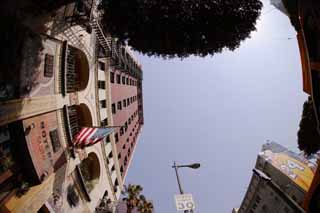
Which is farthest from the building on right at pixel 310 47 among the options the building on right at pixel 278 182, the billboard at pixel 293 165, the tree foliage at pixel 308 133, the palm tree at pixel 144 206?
the billboard at pixel 293 165

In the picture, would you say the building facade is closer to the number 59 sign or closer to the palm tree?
the palm tree

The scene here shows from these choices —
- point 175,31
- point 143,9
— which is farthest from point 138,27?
point 175,31

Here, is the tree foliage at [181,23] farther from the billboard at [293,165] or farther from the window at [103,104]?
the billboard at [293,165]

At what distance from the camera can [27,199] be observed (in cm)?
1077

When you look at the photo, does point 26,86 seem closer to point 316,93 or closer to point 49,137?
point 49,137

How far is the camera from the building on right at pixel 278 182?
85.8ft

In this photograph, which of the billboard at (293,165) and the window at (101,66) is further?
the billboard at (293,165)

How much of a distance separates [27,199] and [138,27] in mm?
11947

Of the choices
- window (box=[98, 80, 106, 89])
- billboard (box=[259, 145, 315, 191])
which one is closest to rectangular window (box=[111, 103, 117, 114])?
window (box=[98, 80, 106, 89])

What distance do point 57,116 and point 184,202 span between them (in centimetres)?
1079

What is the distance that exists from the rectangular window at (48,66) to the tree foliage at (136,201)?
689 inches

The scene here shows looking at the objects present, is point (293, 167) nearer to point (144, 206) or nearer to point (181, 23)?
point (144, 206)

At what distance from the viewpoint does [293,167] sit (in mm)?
29359

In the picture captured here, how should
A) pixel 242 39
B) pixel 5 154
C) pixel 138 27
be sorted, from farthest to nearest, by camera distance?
pixel 242 39
pixel 138 27
pixel 5 154
